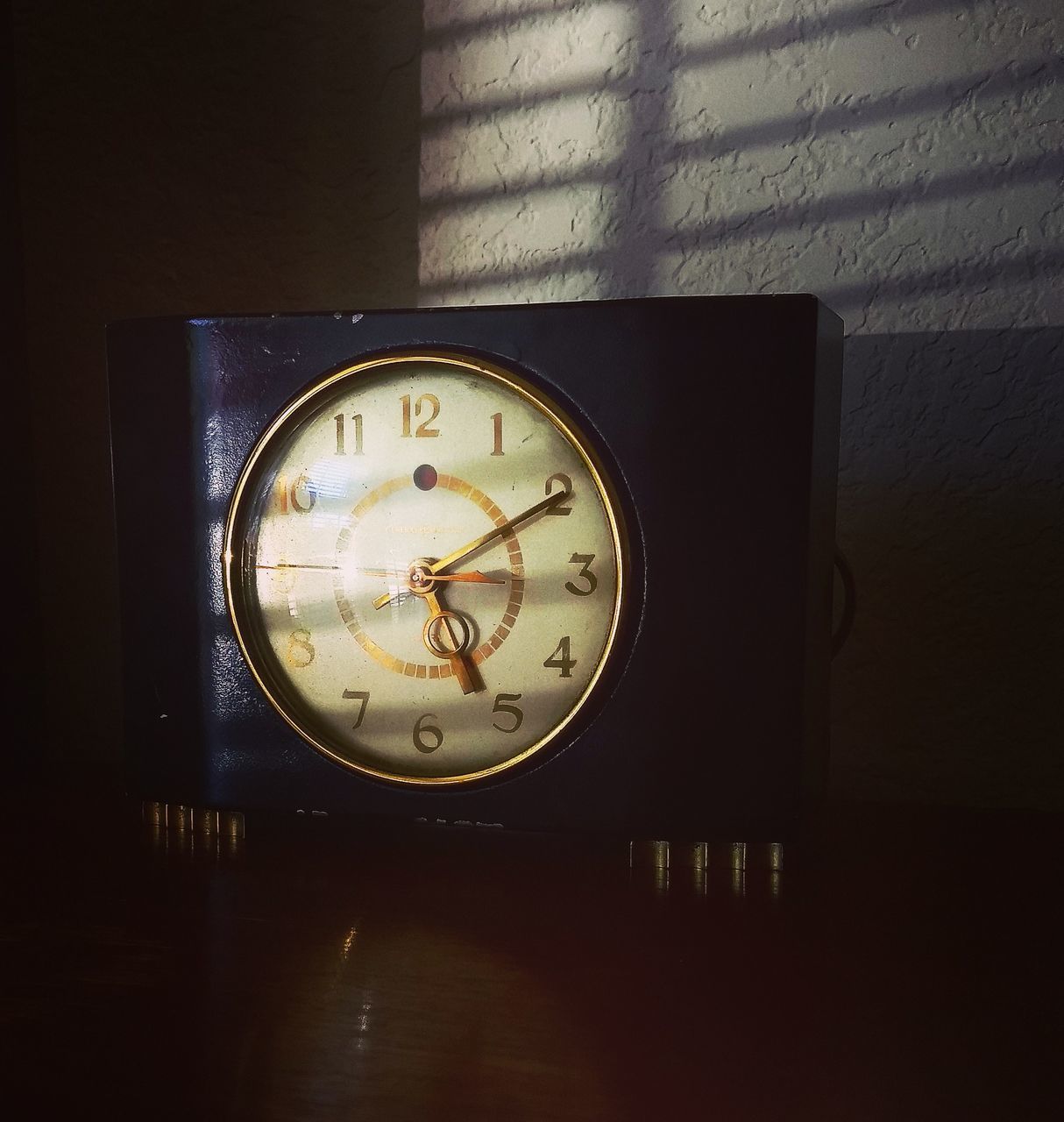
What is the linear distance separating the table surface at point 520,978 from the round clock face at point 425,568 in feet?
0.43

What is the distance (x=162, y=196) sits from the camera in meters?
1.44

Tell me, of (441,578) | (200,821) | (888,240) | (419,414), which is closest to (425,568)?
(441,578)

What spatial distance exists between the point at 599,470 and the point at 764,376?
0.16 meters

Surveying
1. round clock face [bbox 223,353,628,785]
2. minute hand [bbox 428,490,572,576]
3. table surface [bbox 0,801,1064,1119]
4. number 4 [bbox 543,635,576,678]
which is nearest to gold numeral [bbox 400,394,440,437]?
round clock face [bbox 223,353,628,785]

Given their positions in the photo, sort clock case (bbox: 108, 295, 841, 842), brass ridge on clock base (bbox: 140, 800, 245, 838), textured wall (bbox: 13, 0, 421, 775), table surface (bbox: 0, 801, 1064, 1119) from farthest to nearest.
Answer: textured wall (bbox: 13, 0, 421, 775), brass ridge on clock base (bbox: 140, 800, 245, 838), clock case (bbox: 108, 295, 841, 842), table surface (bbox: 0, 801, 1064, 1119)

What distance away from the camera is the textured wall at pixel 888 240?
1.23m

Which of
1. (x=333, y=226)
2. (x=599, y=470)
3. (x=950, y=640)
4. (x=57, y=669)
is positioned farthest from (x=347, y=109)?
(x=950, y=640)

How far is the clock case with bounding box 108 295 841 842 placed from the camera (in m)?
0.92

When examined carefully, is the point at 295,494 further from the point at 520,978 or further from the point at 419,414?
the point at 520,978

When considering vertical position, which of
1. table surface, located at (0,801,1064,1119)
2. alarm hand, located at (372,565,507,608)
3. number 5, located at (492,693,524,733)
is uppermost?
alarm hand, located at (372,565,507,608)

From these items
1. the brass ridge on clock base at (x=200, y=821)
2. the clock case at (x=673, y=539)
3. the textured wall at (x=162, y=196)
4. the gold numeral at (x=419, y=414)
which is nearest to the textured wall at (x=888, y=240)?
→ the textured wall at (x=162, y=196)

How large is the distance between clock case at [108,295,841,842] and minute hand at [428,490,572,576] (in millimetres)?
58

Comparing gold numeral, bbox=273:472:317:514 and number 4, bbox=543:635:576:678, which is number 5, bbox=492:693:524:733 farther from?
gold numeral, bbox=273:472:317:514

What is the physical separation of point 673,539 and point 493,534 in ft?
0.51
